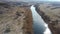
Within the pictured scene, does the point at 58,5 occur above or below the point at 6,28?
above

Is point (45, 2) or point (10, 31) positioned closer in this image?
point (10, 31)

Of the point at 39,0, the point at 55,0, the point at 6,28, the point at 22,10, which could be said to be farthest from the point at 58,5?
the point at 6,28

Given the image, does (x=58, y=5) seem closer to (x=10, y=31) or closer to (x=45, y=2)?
(x=45, y=2)

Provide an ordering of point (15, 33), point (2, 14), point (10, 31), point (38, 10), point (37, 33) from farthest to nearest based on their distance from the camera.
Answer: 1. point (38, 10)
2. point (2, 14)
3. point (37, 33)
4. point (10, 31)
5. point (15, 33)

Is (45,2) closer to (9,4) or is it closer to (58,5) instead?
(58,5)

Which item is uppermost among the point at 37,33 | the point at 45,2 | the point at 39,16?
the point at 45,2

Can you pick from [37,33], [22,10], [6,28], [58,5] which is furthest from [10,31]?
[22,10]

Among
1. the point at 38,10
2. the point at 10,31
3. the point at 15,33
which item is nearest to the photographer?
the point at 15,33
